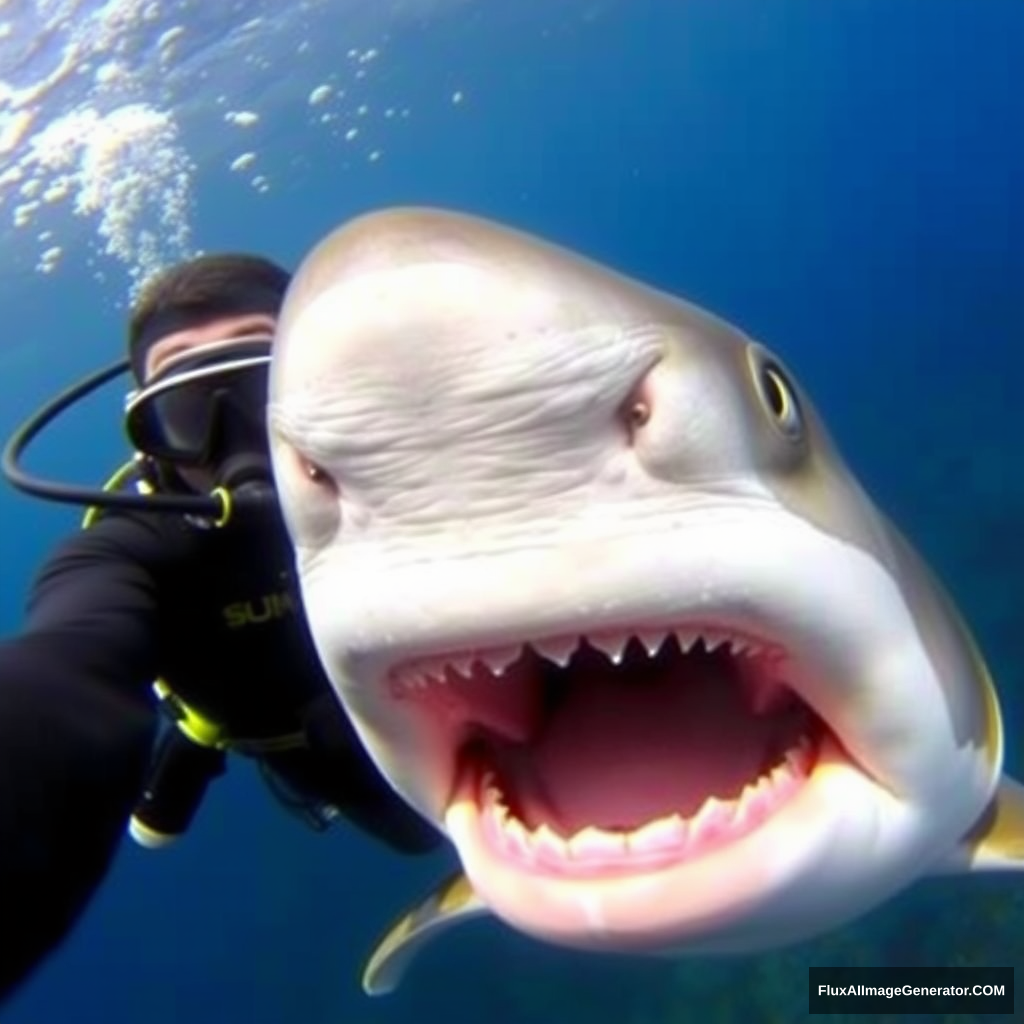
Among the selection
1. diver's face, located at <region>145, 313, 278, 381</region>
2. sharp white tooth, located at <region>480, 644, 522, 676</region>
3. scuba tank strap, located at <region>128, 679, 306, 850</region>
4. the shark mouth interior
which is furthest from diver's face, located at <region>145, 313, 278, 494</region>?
sharp white tooth, located at <region>480, 644, 522, 676</region>

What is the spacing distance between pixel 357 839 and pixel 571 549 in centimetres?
2204

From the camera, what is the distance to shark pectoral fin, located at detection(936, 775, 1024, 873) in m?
2.87

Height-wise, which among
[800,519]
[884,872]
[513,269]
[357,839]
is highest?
[513,269]

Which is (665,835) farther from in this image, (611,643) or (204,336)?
(204,336)

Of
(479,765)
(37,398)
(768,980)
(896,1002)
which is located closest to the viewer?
(479,765)

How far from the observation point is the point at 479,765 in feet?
6.97

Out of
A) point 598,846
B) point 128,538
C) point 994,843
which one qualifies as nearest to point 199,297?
point 128,538

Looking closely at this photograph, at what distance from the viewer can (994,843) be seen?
2.88 m

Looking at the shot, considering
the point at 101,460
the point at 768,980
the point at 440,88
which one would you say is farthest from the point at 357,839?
the point at 101,460

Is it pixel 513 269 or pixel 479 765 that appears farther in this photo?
pixel 479 765

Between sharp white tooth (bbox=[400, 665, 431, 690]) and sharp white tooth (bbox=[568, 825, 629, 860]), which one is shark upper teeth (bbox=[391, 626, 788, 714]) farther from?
sharp white tooth (bbox=[568, 825, 629, 860])

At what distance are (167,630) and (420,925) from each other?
1070 millimetres

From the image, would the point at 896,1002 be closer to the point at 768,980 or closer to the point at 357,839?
the point at 768,980

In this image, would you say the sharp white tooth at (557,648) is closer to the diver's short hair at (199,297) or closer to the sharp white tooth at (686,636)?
the sharp white tooth at (686,636)
